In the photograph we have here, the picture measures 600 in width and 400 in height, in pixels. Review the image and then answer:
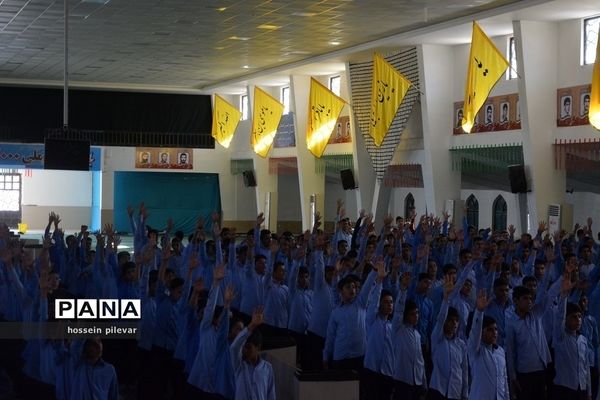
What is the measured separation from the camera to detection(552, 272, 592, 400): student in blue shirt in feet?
28.7

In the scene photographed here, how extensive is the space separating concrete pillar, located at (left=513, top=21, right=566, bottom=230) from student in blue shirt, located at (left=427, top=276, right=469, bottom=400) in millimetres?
11386

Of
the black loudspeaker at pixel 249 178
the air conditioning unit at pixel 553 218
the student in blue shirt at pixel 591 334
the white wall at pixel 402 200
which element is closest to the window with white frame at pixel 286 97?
the black loudspeaker at pixel 249 178

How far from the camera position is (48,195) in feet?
123

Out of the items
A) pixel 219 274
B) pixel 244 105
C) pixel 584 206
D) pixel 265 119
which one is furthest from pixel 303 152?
pixel 219 274

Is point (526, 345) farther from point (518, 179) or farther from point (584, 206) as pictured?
point (584, 206)

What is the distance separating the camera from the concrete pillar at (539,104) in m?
18.8

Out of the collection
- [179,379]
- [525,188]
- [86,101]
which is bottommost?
[179,379]

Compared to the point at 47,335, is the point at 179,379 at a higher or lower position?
lower

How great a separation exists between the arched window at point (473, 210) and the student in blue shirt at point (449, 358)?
15.2 meters

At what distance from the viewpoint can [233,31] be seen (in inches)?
845

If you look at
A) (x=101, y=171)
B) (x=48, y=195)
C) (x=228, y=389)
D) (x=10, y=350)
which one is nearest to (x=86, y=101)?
(x=101, y=171)

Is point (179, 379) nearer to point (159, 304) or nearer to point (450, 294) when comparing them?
point (159, 304)

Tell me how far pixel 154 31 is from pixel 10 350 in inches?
510

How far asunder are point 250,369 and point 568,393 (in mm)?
3247
